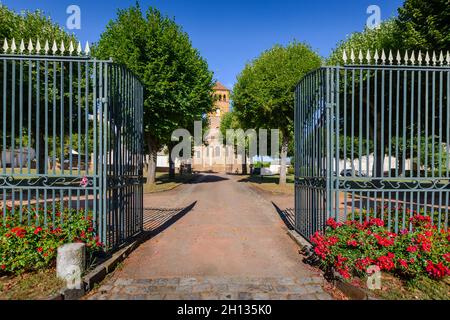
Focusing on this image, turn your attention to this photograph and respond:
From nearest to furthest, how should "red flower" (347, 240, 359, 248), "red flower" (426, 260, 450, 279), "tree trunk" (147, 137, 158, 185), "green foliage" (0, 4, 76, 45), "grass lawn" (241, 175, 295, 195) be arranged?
"red flower" (426, 260, 450, 279), "red flower" (347, 240, 359, 248), "green foliage" (0, 4, 76, 45), "grass lawn" (241, 175, 295, 195), "tree trunk" (147, 137, 158, 185)

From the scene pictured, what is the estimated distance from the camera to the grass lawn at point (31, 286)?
3987 mm

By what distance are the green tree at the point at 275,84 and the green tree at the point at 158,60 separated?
4271mm

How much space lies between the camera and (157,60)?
1752 centimetres

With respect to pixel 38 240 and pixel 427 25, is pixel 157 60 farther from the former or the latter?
pixel 38 240

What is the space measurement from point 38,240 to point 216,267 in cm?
295

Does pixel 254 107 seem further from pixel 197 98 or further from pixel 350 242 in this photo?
pixel 350 242

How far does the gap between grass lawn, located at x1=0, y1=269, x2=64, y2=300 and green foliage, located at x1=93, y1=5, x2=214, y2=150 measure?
13792mm

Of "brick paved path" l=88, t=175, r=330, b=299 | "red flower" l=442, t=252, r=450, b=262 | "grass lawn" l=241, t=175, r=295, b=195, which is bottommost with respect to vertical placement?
"grass lawn" l=241, t=175, r=295, b=195

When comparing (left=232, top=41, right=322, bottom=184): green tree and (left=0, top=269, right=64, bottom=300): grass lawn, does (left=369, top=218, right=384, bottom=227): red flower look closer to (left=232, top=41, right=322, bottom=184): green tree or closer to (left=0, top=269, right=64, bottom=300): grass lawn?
(left=0, top=269, right=64, bottom=300): grass lawn

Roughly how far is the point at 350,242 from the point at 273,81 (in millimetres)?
16991

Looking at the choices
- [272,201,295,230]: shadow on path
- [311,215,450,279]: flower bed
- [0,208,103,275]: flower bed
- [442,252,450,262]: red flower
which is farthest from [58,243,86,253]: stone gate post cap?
[272,201,295,230]: shadow on path

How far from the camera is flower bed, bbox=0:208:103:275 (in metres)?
4.50

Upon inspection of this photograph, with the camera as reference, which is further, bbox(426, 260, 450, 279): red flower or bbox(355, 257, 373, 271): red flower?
bbox(355, 257, 373, 271): red flower
